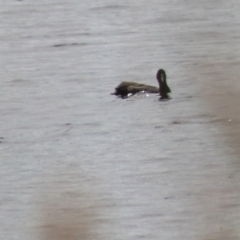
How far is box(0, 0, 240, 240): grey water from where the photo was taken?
78 cm

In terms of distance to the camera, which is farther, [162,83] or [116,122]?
[162,83]

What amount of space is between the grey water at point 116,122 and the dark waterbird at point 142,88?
0.05ft

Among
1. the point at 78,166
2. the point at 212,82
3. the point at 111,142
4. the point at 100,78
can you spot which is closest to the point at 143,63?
the point at 100,78

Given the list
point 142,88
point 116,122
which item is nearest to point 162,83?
point 142,88

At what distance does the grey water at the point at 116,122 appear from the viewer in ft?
2.54

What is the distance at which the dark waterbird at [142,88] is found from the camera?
1532 mm

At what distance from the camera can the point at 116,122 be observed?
4.58 ft

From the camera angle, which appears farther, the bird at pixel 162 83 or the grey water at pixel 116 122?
the bird at pixel 162 83

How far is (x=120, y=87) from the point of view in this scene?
1565 mm

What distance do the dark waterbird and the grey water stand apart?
1cm

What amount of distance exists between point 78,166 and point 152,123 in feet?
0.68

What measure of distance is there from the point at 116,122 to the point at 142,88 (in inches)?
7.2

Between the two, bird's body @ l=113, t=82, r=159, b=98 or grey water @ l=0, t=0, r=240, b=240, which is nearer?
grey water @ l=0, t=0, r=240, b=240

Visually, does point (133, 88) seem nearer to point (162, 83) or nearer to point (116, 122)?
point (162, 83)
